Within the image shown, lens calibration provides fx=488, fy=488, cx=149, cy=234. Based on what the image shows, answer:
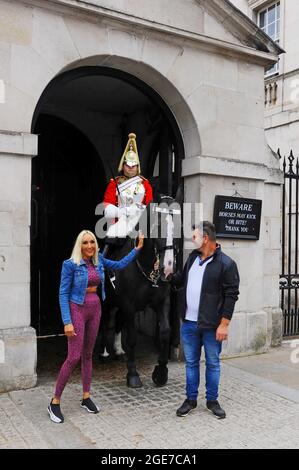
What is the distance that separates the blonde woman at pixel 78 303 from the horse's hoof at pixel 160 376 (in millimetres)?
1178

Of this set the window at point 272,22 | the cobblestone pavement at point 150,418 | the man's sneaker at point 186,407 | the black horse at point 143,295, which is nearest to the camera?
the cobblestone pavement at point 150,418

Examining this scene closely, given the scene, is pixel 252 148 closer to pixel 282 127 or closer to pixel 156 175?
pixel 156 175

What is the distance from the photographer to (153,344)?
763 cm

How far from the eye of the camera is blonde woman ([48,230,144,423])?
4375 millimetres

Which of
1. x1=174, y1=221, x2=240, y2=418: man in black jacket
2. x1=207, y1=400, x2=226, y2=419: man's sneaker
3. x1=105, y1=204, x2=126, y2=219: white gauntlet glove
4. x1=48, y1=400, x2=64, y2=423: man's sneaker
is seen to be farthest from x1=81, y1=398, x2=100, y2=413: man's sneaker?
x1=105, y1=204, x2=126, y2=219: white gauntlet glove

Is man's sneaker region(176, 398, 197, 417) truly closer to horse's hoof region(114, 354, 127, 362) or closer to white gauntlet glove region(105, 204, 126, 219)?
horse's hoof region(114, 354, 127, 362)

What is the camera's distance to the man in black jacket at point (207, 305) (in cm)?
453

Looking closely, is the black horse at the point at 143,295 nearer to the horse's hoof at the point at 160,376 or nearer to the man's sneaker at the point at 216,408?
the horse's hoof at the point at 160,376

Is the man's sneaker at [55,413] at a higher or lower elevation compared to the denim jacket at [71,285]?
lower

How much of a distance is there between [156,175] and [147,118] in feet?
3.18

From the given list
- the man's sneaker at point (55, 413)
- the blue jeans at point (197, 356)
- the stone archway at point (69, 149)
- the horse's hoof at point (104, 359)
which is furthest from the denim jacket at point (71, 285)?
the stone archway at point (69, 149)

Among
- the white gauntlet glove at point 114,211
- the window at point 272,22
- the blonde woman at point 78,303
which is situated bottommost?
the blonde woman at point 78,303

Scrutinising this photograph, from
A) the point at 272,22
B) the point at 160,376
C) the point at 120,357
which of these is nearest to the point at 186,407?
the point at 160,376

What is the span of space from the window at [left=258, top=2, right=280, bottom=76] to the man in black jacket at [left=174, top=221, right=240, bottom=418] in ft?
34.2
